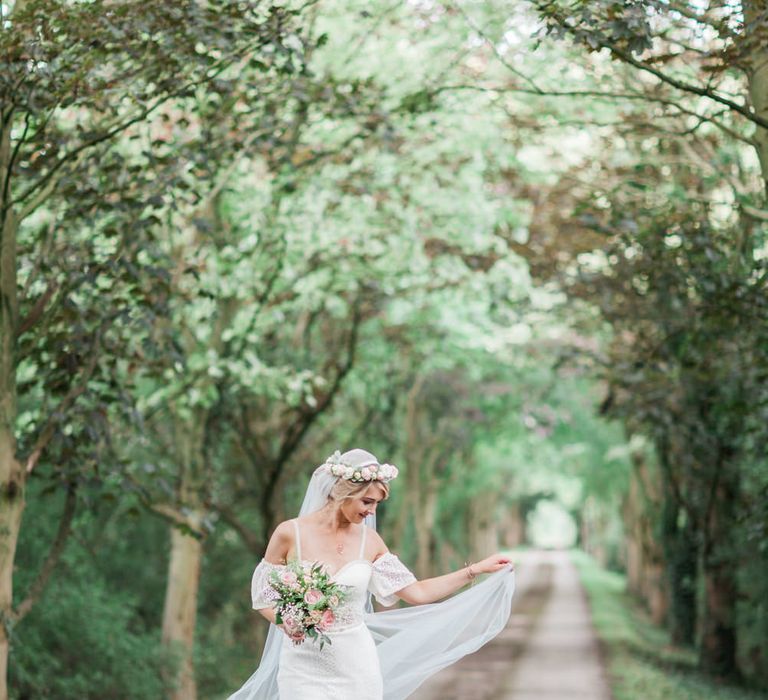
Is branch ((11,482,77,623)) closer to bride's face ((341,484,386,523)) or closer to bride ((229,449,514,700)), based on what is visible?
bride ((229,449,514,700))

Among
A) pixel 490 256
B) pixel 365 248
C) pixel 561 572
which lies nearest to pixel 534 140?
pixel 490 256

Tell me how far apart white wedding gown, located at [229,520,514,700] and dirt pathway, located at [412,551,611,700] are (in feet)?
31.5

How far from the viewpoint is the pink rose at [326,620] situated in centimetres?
676

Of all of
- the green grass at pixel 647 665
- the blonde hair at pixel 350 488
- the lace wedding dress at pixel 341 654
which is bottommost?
the green grass at pixel 647 665

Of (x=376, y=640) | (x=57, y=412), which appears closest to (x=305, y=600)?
(x=376, y=640)

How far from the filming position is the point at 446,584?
23.7ft

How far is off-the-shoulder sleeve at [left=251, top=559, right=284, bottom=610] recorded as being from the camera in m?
6.97

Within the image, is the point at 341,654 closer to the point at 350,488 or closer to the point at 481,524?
the point at 350,488

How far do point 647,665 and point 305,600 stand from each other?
16.1 meters

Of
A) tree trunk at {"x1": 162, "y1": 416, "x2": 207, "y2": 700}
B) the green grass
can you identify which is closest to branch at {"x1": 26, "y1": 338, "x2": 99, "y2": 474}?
tree trunk at {"x1": 162, "y1": 416, "x2": 207, "y2": 700}

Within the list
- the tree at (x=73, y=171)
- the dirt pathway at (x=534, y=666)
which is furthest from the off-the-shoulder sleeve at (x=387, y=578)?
the dirt pathway at (x=534, y=666)

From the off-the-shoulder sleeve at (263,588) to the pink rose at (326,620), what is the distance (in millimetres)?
344

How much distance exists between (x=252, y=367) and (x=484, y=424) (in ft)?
53.5

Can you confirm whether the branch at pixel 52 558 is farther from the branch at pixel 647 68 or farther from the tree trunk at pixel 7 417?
the branch at pixel 647 68
